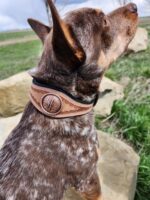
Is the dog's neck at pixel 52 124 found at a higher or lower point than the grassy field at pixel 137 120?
higher

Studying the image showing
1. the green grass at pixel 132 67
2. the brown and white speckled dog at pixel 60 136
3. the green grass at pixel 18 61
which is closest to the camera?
the brown and white speckled dog at pixel 60 136

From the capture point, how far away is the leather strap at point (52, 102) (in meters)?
3.32

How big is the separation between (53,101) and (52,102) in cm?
1

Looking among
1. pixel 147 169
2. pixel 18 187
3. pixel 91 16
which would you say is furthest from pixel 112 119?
pixel 18 187

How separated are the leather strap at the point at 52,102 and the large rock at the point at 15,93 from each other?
389cm

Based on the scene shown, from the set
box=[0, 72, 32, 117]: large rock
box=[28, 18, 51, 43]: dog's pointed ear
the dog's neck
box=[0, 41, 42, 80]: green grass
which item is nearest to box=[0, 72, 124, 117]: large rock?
box=[0, 72, 32, 117]: large rock

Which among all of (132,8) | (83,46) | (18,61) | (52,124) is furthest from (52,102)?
(18,61)

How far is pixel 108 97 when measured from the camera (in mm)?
7391

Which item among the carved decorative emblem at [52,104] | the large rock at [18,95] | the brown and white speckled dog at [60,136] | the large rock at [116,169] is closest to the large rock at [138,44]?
the large rock at [18,95]

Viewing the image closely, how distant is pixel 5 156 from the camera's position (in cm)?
338

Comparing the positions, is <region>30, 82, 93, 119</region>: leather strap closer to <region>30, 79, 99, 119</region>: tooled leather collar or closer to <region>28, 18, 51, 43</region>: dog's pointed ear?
<region>30, 79, 99, 119</region>: tooled leather collar

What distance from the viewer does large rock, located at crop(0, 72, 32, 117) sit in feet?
23.8

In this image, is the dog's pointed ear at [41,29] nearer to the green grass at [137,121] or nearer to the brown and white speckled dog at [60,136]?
the brown and white speckled dog at [60,136]

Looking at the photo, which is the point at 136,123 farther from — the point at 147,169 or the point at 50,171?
the point at 50,171
